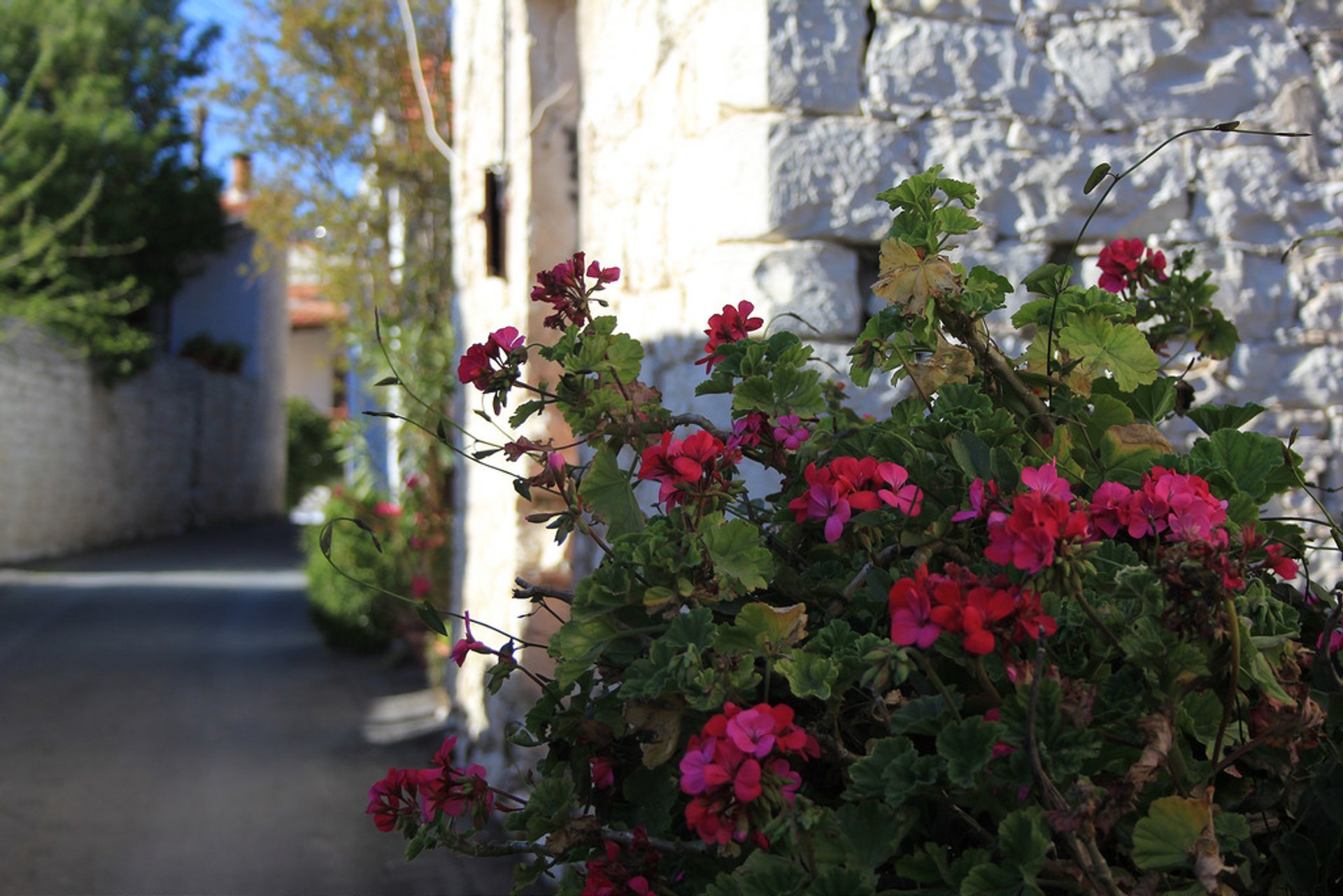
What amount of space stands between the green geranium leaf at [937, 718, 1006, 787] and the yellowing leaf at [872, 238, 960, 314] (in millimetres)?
470

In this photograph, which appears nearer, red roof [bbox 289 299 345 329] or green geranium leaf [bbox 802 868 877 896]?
green geranium leaf [bbox 802 868 877 896]

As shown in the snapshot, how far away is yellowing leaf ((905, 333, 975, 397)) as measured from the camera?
4.22 ft

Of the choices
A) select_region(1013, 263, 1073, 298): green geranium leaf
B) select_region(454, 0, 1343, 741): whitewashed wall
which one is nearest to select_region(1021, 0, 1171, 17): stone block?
select_region(454, 0, 1343, 741): whitewashed wall

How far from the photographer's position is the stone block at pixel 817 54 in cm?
200

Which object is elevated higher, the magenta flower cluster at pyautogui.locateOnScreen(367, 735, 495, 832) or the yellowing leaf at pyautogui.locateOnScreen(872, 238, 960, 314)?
the yellowing leaf at pyautogui.locateOnScreen(872, 238, 960, 314)

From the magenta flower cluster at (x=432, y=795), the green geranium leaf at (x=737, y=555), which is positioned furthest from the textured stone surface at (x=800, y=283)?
the magenta flower cluster at (x=432, y=795)

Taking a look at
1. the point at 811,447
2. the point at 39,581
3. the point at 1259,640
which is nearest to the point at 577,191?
the point at 811,447

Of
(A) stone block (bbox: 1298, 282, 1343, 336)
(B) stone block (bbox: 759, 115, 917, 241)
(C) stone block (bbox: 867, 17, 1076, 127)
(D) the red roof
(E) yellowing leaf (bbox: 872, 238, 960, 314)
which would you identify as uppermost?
(D) the red roof

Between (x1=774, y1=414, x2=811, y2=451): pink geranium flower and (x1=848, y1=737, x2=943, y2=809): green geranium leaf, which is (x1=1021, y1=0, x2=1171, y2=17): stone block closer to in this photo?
(x1=774, y1=414, x2=811, y2=451): pink geranium flower

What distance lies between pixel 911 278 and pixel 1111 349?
27cm

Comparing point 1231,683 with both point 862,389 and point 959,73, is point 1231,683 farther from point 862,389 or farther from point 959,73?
point 959,73

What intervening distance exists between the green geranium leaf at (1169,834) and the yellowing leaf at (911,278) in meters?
0.54

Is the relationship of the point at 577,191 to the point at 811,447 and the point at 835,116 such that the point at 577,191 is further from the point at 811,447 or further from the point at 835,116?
the point at 811,447

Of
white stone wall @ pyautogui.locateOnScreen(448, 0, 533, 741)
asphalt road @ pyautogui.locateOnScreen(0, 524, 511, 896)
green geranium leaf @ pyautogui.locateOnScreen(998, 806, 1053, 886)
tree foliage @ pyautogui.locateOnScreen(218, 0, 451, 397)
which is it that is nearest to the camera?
green geranium leaf @ pyautogui.locateOnScreen(998, 806, 1053, 886)
